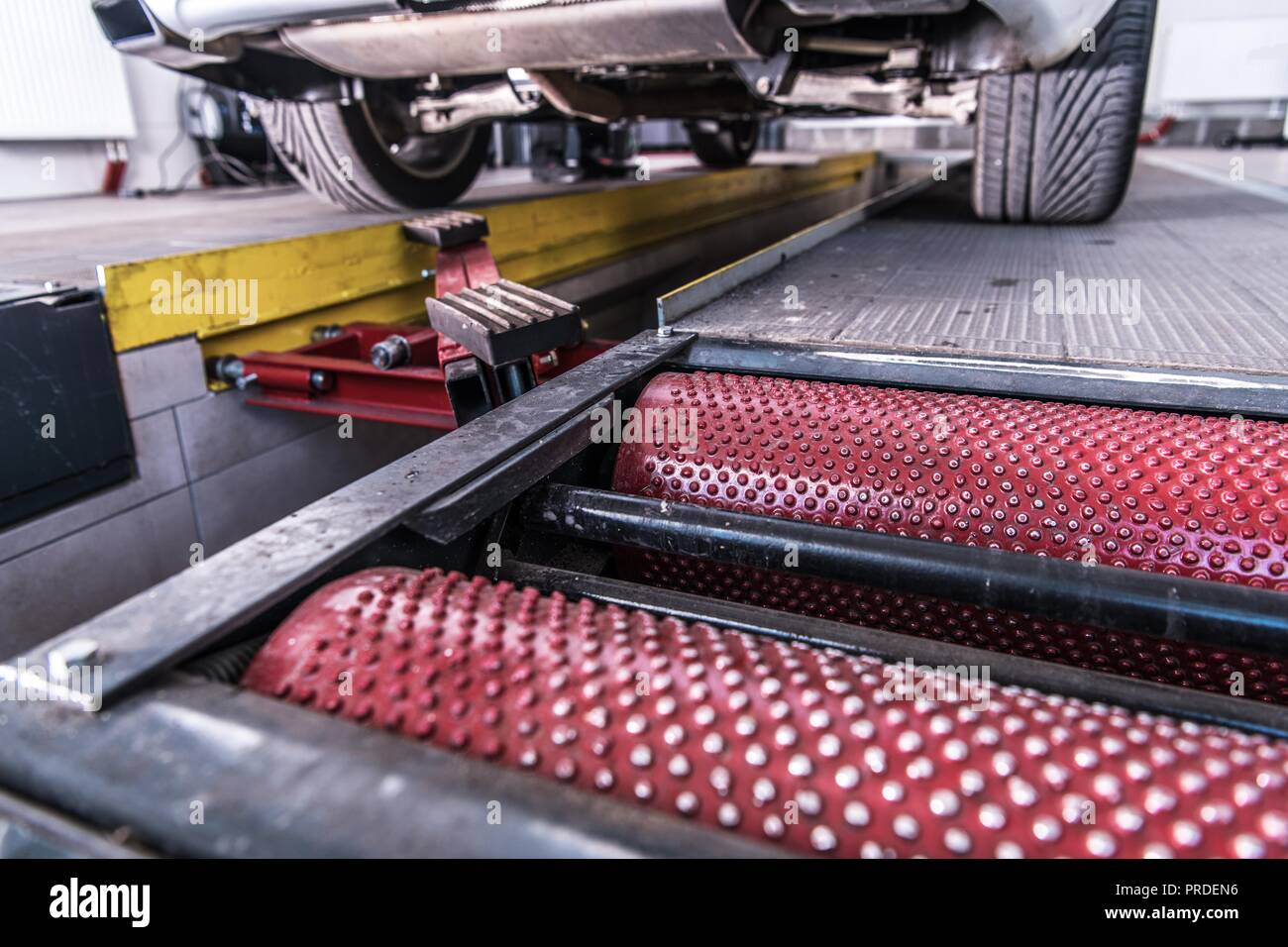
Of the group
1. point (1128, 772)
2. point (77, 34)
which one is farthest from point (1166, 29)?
point (1128, 772)

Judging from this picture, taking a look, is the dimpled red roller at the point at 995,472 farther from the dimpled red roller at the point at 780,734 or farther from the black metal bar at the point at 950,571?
the dimpled red roller at the point at 780,734

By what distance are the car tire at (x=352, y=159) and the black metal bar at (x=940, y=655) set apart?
1.93 metres

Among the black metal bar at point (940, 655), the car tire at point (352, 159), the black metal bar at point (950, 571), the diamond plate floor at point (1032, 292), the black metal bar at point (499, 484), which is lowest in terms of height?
the black metal bar at point (940, 655)

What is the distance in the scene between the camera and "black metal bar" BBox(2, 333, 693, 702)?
20.0 inches

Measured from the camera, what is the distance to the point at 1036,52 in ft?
6.06

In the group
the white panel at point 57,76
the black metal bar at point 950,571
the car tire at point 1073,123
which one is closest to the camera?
the black metal bar at point 950,571

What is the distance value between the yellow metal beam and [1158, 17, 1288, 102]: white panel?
25.0ft

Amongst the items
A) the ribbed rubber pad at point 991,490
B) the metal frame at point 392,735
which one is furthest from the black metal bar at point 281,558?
the ribbed rubber pad at point 991,490

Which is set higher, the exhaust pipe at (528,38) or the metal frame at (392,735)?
the exhaust pipe at (528,38)

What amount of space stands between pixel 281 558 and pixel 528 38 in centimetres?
139

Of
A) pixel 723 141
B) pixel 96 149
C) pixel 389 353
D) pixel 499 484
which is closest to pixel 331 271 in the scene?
pixel 389 353

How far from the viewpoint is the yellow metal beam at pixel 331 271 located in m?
1.51

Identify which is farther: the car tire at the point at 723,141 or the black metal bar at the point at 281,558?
the car tire at the point at 723,141

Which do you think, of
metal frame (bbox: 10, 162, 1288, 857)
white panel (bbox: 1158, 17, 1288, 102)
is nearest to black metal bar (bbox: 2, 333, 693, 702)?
metal frame (bbox: 10, 162, 1288, 857)
